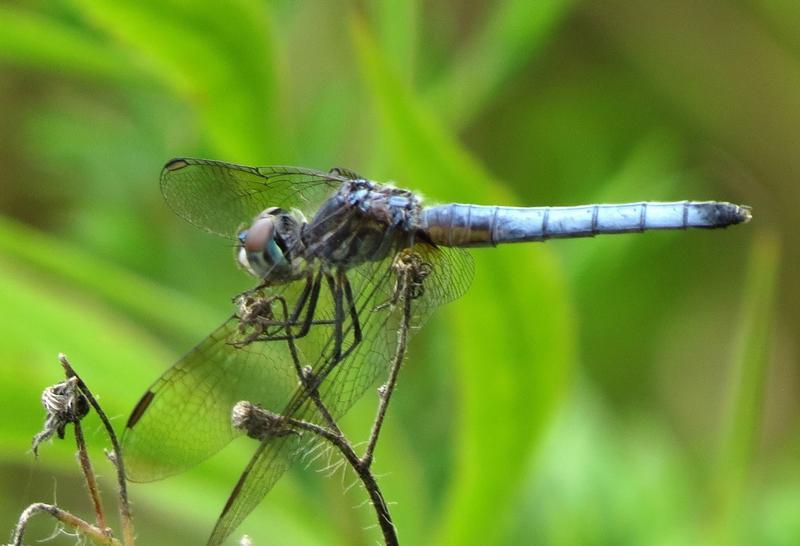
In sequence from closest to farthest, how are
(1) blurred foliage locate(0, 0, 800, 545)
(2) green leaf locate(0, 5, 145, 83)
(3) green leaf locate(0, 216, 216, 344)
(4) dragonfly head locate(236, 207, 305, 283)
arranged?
1. (4) dragonfly head locate(236, 207, 305, 283)
2. (1) blurred foliage locate(0, 0, 800, 545)
3. (3) green leaf locate(0, 216, 216, 344)
4. (2) green leaf locate(0, 5, 145, 83)

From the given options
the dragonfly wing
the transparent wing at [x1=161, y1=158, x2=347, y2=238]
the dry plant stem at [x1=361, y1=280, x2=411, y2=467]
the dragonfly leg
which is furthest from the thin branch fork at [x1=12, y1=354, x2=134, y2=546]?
the transparent wing at [x1=161, y1=158, x2=347, y2=238]

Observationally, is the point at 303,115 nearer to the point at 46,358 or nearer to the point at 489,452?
the point at 46,358

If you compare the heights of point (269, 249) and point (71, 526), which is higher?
point (269, 249)

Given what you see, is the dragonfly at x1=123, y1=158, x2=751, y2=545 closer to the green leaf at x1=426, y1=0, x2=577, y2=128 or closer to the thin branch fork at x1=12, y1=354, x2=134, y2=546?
the thin branch fork at x1=12, y1=354, x2=134, y2=546

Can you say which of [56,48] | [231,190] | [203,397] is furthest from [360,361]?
[56,48]

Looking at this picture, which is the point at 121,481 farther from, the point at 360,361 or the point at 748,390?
the point at 748,390

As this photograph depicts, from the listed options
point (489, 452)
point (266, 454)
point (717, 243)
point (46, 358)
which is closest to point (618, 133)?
point (717, 243)

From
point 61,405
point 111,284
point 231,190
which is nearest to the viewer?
point 61,405

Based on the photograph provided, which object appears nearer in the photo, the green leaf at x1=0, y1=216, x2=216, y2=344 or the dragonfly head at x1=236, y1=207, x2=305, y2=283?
the dragonfly head at x1=236, y1=207, x2=305, y2=283
